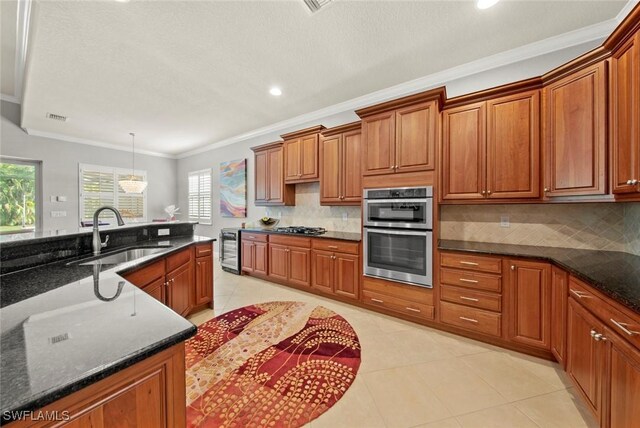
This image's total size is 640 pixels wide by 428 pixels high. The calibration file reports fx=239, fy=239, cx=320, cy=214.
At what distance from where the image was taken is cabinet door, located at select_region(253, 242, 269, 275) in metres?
4.14

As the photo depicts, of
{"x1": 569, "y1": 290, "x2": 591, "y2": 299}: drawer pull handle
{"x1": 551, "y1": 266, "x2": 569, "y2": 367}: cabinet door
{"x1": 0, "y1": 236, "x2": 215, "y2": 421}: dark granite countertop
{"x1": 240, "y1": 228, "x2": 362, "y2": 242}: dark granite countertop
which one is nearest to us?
{"x1": 0, "y1": 236, "x2": 215, "y2": 421}: dark granite countertop

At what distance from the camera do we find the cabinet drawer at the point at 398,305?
2.60 metres

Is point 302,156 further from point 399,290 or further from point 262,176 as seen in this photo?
point 399,290

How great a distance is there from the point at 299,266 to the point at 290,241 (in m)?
0.42

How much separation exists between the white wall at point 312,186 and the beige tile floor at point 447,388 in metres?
1.85

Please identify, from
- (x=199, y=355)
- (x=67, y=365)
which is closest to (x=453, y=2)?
(x=67, y=365)

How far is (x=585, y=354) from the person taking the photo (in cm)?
149

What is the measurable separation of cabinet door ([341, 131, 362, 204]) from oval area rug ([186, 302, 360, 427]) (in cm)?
164

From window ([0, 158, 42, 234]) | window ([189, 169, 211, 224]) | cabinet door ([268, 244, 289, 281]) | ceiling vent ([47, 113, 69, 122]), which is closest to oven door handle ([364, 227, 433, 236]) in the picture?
cabinet door ([268, 244, 289, 281])

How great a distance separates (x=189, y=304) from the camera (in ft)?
9.27

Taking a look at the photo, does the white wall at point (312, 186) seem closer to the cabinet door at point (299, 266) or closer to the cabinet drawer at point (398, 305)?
the cabinet door at point (299, 266)

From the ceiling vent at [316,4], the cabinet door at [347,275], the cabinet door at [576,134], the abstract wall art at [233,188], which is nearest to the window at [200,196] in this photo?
the abstract wall art at [233,188]

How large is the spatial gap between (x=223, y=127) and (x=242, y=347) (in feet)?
14.0

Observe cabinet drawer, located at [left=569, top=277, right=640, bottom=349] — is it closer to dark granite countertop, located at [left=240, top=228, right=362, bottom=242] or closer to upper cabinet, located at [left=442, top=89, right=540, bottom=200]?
upper cabinet, located at [left=442, top=89, right=540, bottom=200]
